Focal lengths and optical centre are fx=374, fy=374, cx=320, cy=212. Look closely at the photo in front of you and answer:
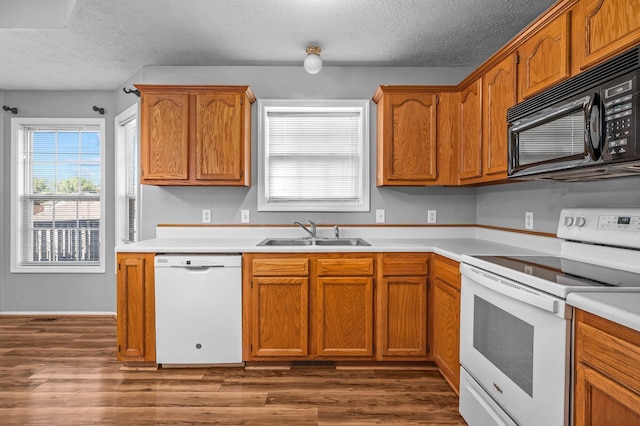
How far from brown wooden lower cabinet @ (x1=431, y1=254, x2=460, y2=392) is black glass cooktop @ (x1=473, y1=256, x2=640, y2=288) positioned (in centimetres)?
41

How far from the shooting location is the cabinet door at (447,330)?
7.51 ft

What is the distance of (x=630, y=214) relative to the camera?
1688 mm

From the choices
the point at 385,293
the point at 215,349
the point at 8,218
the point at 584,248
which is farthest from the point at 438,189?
the point at 8,218

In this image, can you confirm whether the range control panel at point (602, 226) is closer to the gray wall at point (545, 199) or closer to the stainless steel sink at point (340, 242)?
the gray wall at point (545, 199)

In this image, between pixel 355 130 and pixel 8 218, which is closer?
pixel 355 130

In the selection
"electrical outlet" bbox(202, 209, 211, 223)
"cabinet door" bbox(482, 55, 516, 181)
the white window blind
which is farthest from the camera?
the white window blind

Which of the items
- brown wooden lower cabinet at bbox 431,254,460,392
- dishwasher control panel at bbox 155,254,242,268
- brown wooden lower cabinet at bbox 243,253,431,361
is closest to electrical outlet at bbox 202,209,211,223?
dishwasher control panel at bbox 155,254,242,268

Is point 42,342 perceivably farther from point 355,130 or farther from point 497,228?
point 497,228

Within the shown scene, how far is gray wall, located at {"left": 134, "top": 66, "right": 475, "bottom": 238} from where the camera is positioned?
3285mm

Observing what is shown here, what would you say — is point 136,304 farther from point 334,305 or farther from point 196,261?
point 334,305

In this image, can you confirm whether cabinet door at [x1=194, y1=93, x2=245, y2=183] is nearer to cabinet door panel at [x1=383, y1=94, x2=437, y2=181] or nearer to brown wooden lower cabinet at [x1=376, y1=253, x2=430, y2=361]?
cabinet door panel at [x1=383, y1=94, x2=437, y2=181]

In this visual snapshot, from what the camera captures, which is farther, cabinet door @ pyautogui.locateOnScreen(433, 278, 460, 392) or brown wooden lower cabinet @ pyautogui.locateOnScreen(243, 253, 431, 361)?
brown wooden lower cabinet @ pyautogui.locateOnScreen(243, 253, 431, 361)

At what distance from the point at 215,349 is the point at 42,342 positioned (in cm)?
175

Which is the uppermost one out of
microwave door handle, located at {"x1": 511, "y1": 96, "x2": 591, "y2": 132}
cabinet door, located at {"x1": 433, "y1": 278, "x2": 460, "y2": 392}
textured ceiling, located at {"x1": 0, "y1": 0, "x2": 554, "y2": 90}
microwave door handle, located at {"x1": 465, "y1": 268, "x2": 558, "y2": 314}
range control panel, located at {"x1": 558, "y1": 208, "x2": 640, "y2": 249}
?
textured ceiling, located at {"x1": 0, "y1": 0, "x2": 554, "y2": 90}
